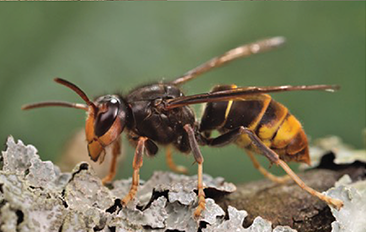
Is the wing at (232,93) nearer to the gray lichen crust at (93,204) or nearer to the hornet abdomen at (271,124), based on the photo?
the hornet abdomen at (271,124)

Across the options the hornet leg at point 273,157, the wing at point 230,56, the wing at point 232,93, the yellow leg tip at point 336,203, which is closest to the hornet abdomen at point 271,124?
the hornet leg at point 273,157

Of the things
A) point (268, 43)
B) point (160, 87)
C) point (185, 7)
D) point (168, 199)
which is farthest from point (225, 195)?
point (185, 7)

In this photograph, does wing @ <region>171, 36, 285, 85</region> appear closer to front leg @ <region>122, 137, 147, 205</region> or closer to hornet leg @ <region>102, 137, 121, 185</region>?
hornet leg @ <region>102, 137, 121, 185</region>

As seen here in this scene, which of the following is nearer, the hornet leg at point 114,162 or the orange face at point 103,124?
the orange face at point 103,124

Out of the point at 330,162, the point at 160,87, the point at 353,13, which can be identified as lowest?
the point at 330,162

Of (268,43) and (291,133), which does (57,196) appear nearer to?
(291,133)

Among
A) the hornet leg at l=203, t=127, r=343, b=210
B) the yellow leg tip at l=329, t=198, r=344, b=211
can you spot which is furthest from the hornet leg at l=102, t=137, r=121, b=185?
the yellow leg tip at l=329, t=198, r=344, b=211
